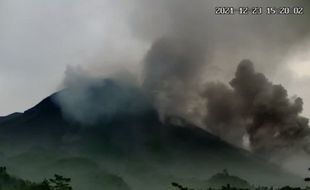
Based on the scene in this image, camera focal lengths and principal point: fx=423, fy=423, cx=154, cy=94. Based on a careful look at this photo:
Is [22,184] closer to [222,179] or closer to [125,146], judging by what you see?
[222,179]

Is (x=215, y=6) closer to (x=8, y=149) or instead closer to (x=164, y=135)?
(x=8, y=149)

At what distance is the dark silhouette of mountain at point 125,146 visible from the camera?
14242 millimetres

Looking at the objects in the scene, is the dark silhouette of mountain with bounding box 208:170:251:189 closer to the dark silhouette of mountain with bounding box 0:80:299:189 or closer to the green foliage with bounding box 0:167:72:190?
the dark silhouette of mountain with bounding box 0:80:299:189

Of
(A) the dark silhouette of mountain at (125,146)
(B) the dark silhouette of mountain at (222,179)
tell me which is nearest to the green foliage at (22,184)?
(A) the dark silhouette of mountain at (125,146)

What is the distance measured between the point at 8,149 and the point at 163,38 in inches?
285

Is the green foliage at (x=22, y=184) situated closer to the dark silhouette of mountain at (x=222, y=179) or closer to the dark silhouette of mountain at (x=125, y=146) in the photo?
the dark silhouette of mountain at (x=125, y=146)

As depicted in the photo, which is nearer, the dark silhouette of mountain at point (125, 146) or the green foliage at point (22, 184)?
the green foliage at point (22, 184)

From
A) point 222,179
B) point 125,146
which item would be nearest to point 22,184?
point 222,179

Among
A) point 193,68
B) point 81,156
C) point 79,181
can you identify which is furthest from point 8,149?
point 193,68

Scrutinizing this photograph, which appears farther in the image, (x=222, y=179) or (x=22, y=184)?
(x=222, y=179)

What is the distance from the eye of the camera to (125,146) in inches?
770

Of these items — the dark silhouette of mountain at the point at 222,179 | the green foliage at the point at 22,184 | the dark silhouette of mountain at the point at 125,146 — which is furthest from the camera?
the dark silhouette of mountain at the point at 125,146

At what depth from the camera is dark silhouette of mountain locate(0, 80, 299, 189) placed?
14242mm

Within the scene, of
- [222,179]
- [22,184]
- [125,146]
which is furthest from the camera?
[125,146]
